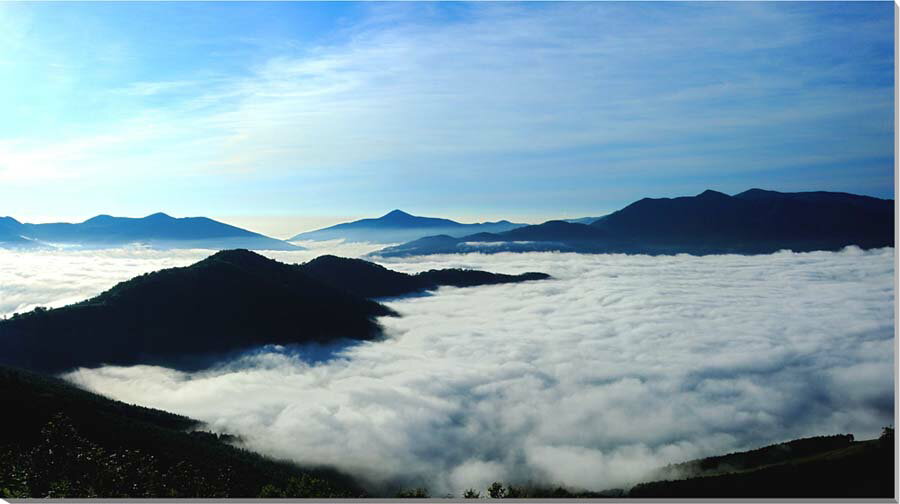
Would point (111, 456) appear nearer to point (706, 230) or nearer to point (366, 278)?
point (706, 230)

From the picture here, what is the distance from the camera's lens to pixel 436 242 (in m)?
22.3

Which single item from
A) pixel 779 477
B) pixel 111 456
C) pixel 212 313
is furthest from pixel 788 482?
pixel 212 313

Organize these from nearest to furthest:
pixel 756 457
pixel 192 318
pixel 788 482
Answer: pixel 788 482 < pixel 756 457 < pixel 192 318

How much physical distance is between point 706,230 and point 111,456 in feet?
79.7

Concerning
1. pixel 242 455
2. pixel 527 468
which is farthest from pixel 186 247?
pixel 527 468

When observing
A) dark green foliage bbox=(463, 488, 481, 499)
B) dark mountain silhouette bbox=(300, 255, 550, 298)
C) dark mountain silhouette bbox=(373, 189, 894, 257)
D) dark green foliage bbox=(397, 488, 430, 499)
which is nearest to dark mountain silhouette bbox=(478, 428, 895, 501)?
dark green foliage bbox=(463, 488, 481, 499)

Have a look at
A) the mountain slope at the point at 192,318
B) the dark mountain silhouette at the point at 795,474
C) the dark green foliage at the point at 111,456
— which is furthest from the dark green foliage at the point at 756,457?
the mountain slope at the point at 192,318

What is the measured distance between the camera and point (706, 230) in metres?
24.6

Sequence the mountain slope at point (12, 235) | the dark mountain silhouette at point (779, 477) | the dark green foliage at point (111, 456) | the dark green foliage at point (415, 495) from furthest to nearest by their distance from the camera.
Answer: the mountain slope at point (12, 235) → the dark green foliage at point (111, 456) → the dark mountain silhouette at point (779, 477) → the dark green foliage at point (415, 495)

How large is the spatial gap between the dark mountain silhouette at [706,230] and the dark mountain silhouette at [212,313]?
18772 millimetres

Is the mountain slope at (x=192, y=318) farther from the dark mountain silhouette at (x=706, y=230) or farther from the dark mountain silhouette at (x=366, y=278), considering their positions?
the dark mountain silhouette at (x=706, y=230)

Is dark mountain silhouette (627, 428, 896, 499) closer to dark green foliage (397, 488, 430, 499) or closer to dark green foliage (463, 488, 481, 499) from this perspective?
dark green foliage (463, 488, 481, 499)

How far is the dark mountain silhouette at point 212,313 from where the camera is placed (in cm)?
5103

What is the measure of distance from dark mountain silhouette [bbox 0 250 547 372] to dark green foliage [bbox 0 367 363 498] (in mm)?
20540
